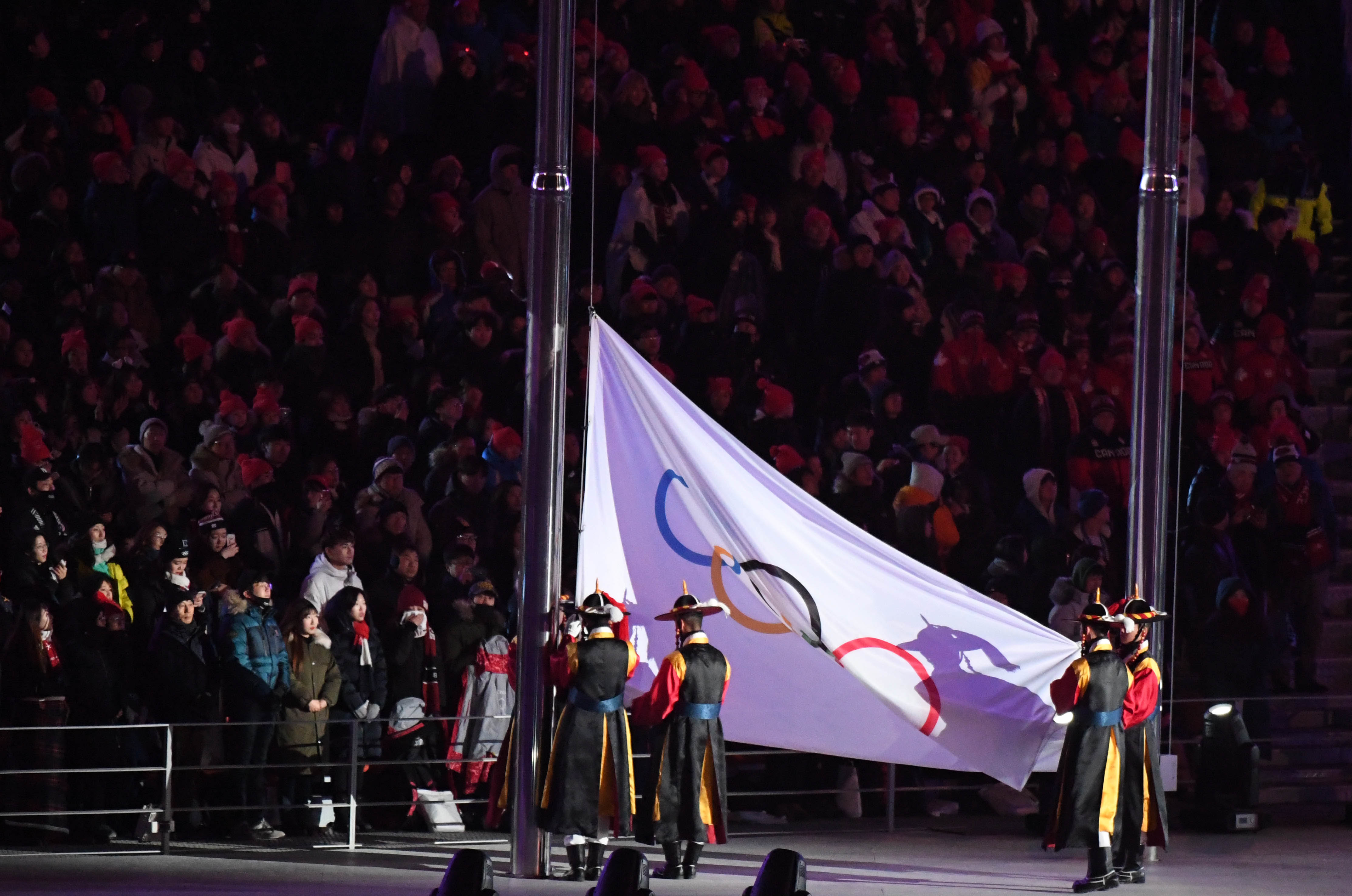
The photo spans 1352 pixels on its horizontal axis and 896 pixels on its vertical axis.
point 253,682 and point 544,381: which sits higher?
point 544,381

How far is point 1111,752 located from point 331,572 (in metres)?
4.95

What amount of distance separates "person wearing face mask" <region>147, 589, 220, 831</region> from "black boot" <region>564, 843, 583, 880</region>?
8.02 ft

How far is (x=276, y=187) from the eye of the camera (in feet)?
53.5

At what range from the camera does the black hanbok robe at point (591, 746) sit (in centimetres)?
1172

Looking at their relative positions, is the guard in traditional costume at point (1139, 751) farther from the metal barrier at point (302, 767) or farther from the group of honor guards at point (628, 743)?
the group of honor guards at point (628, 743)

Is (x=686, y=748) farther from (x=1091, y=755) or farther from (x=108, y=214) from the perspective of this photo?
(x=108, y=214)

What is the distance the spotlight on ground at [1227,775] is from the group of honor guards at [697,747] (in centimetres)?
210

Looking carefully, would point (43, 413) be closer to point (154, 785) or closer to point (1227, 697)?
point (154, 785)

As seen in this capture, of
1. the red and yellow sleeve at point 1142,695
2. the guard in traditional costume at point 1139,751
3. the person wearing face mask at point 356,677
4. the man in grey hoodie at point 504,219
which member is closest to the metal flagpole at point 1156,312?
the guard in traditional costume at point 1139,751

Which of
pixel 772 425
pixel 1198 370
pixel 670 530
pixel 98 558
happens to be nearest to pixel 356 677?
pixel 98 558

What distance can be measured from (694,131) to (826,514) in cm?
635

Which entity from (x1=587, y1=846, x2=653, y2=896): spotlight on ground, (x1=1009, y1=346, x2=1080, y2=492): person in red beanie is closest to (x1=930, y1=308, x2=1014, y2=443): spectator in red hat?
(x1=1009, y1=346, x2=1080, y2=492): person in red beanie

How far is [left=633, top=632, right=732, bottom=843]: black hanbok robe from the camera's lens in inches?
473

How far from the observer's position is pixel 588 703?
11891 millimetres
